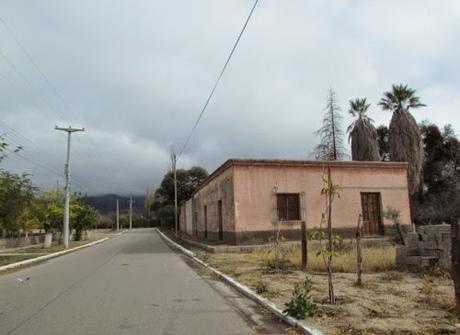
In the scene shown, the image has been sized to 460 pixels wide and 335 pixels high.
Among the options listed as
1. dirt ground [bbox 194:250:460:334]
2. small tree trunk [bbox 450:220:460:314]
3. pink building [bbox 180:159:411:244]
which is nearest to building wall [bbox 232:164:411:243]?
pink building [bbox 180:159:411:244]

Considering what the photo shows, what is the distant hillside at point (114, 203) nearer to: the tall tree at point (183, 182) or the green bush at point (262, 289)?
the tall tree at point (183, 182)

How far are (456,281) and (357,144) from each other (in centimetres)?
3455

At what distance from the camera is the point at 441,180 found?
40.2 metres

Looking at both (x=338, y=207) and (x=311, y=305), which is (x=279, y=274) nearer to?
(x=311, y=305)

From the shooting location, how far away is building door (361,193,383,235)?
1003 inches

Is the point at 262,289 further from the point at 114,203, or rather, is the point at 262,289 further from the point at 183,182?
the point at 114,203

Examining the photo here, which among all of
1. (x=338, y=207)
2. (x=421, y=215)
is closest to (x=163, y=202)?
(x=421, y=215)

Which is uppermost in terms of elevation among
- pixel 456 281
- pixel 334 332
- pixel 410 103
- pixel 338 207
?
pixel 410 103

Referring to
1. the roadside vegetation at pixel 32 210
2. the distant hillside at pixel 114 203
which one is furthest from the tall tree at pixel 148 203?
the roadside vegetation at pixel 32 210

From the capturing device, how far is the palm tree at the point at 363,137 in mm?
39594

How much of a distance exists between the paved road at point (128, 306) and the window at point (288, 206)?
33.1 ft

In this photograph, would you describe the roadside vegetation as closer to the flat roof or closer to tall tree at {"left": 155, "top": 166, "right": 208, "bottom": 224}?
the flat roof

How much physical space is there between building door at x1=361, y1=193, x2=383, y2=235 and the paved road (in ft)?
45.8

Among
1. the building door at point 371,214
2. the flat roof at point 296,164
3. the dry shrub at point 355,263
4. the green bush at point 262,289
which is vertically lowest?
the green bush at point 262,289
